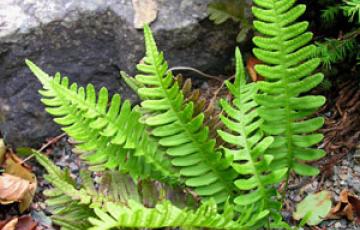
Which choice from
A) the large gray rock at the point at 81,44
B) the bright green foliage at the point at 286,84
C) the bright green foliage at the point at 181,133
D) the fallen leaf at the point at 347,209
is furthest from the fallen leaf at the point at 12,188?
the fallen leaf at the point at 347,209

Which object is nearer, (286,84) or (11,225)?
(286,84)

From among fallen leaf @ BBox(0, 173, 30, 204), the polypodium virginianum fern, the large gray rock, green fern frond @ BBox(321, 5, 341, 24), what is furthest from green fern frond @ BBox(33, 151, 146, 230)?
green fern frond @ BBox(321, 5, 341, 24)

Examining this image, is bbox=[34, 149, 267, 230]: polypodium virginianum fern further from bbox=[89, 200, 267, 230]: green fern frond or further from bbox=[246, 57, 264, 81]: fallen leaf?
bbox=[246, 57, 264, 81]: fallen leaf

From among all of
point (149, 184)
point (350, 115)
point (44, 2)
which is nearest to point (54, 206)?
point (149, 184)

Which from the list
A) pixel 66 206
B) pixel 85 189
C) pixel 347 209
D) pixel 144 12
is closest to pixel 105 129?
pixel 85 189

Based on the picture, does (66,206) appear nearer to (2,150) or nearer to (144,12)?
(2,150)

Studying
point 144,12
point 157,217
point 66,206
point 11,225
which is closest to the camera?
point 157,217

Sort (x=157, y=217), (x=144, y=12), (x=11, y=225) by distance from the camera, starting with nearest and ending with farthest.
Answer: (x=157, y=217)
(x=11, y=225)
(x=144, y=12)
